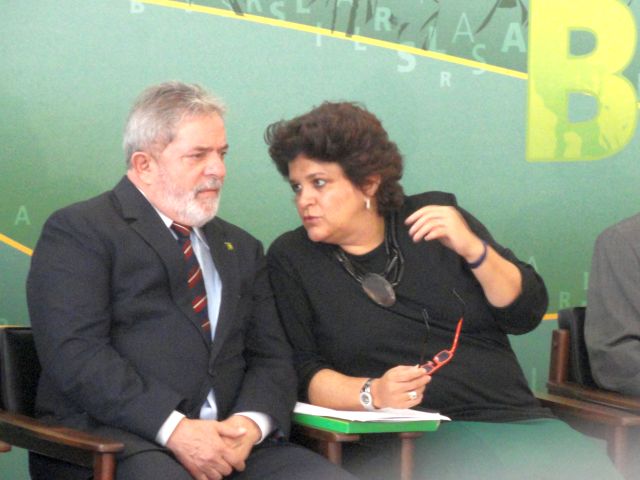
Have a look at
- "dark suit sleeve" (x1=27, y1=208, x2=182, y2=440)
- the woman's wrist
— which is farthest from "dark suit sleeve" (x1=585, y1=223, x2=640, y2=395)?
"dark suit sleeve" (x1=27, y1=208, x2=182, y2=440)

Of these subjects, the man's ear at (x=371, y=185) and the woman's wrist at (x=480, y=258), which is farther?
the man's ear at (x=371, y=185)

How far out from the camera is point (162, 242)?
328 cm

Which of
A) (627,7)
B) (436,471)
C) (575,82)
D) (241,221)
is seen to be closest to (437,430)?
(436,471)

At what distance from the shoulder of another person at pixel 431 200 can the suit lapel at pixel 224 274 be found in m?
0.70

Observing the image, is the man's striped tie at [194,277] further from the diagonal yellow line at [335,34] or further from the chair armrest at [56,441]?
the diagonal yellow line at [335,34]

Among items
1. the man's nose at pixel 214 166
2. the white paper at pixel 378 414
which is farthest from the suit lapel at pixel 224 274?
the white paper at pixel 378 414

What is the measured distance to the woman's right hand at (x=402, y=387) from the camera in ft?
10.9

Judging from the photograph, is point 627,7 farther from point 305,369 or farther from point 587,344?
point 305,369

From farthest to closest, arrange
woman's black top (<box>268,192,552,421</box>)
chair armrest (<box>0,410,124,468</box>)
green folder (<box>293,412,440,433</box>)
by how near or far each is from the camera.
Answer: woman's black top (<box>268,192,552,421</box>) < green folder (<box>293,412,440,433</box>) < chair armrest (<box>0,410,124,468</box>)

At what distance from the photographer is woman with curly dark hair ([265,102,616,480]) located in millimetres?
3592

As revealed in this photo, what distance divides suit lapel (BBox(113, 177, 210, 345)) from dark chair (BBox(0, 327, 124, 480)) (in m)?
0.47

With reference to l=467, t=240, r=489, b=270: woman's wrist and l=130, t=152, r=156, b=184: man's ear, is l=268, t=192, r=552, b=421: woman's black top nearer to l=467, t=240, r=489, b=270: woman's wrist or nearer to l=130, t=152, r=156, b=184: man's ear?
l=467, t=240, r=489, b=270: woman's wrist

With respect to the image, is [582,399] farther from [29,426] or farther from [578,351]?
[29,426]

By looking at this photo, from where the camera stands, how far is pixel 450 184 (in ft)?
15.4
